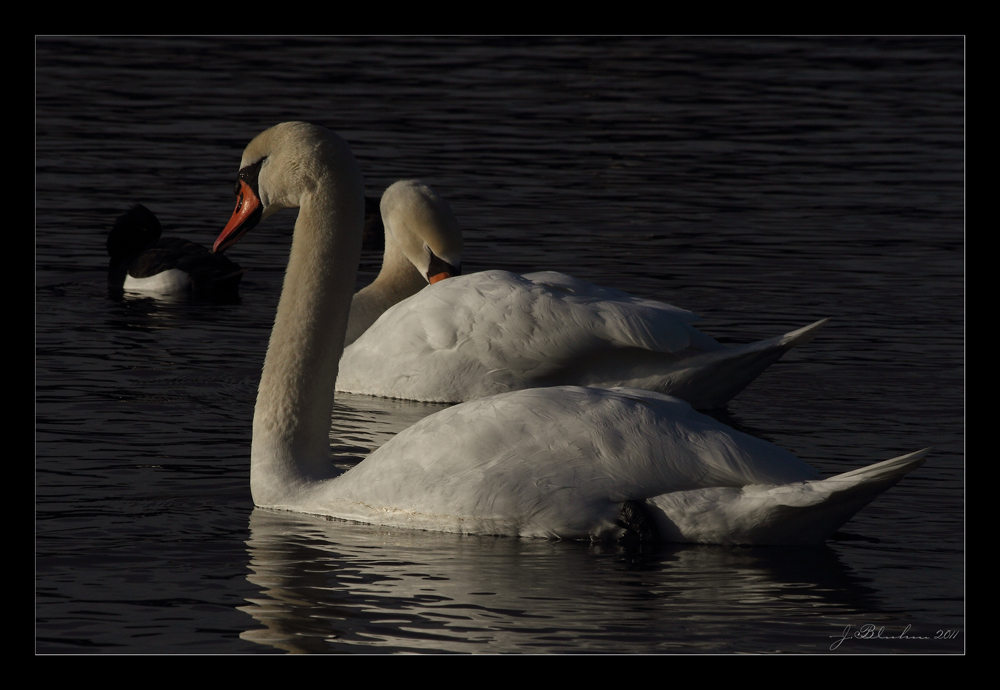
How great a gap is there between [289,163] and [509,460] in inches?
69.0

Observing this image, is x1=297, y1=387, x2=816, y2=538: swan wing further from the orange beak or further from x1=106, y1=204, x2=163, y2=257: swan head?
x1=106, y1=204, x2=163, y2=257: swan head

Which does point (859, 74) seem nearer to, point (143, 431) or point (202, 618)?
point (143, 431)

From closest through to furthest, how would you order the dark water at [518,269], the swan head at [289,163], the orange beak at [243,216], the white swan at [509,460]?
the dark water at [518,269], the white swan at [509,460], the swan head at [289,163], the orange beak at [243,216]

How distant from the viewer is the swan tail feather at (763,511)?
6066mm

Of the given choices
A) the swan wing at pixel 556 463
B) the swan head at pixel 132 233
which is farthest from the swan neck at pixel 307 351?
the swan head at pixel 132 233

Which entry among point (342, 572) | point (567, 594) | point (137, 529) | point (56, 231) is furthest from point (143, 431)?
point (56, 231)

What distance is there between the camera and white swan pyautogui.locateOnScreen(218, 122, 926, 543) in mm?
6277

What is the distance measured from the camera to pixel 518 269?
13.2m

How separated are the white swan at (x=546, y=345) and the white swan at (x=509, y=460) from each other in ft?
7.82

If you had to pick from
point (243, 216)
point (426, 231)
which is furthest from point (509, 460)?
point (426, 231)

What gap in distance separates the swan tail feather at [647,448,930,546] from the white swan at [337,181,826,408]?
8.81ft

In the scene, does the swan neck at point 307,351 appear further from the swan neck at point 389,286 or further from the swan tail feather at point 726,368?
the swan neck at point 389,286
